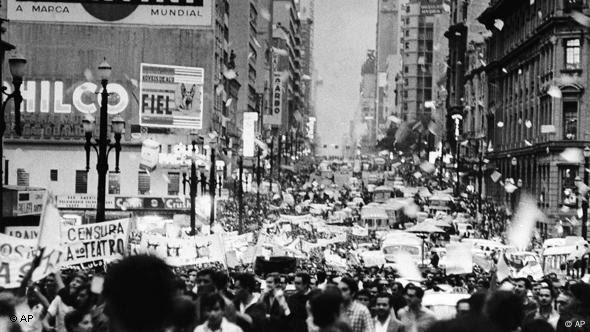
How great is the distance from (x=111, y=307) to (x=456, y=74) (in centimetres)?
13290

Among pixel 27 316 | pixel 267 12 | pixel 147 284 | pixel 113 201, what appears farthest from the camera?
pixel 267 12

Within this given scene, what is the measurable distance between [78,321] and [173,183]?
200 ft

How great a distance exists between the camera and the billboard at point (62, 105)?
2894 inches

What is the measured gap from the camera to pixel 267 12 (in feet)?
548

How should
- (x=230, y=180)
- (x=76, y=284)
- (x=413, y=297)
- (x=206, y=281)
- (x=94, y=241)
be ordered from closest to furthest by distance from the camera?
(x=413, y=297), (x=206, y=281), (x=76, y=284), (x=94, y=241), (x=230, y=180)

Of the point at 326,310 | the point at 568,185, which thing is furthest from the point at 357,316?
the point at 568,185

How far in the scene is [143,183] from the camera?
72375 mm

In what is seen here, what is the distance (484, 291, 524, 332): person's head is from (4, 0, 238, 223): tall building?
63839 millimetres

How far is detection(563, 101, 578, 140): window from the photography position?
203 feet

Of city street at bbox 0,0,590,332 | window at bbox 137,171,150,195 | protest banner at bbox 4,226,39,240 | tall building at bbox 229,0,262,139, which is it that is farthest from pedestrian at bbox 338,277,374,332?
tall building at bbox 229,0,262,139

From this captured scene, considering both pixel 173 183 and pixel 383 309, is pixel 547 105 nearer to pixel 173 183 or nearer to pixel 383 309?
pixel 173 183

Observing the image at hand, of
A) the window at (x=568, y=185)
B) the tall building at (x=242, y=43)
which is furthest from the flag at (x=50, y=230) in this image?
the tall building at (x=242, y=43)

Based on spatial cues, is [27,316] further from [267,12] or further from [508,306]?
[267,12]

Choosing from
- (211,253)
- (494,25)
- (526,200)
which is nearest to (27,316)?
(211,253)
